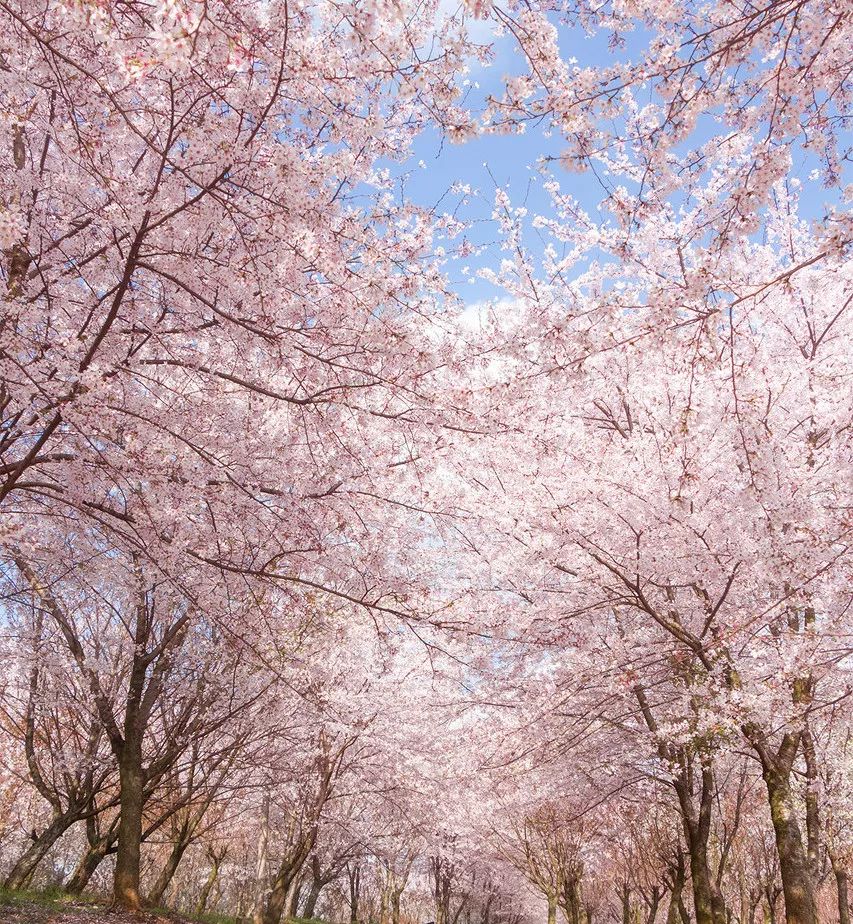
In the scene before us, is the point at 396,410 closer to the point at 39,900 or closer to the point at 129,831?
the point at 129,831

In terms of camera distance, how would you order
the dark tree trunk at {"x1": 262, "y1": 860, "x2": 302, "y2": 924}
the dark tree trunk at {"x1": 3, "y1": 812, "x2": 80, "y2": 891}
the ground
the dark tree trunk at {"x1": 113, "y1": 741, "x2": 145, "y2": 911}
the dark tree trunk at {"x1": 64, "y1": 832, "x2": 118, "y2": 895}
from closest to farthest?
the ground < the dark tree trunk at {"x1": 113, "y1": 741, "x2": 145, "y2": 911} < the dark tree trunk at {"x1": 3, "y1": 812, "x2": 80, "y2": 891} < the dark tree trunk at {"x1": 64, "y1": 832, "x2": 118, "y2": 895} < the dark tree trunk at {"x1": 262, "y1": 860, "x2": 302, "y2": 924}

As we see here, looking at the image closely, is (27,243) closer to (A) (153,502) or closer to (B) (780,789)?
(A) (153,502)

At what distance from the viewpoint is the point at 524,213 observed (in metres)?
7.89

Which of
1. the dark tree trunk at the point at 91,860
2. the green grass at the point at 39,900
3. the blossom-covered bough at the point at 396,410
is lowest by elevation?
the green grass at the point at 39,900

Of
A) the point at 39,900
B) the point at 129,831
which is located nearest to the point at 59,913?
the point at 129,831

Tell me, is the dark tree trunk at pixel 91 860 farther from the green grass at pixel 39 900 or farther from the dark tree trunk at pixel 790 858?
the dark tree trunk at pixel 790 858

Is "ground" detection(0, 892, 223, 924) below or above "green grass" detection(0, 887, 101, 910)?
below

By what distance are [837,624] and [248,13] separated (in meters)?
7.10

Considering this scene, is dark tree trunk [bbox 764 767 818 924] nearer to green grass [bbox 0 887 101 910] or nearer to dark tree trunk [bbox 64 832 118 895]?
green grass [bbox 0 887 101 910]

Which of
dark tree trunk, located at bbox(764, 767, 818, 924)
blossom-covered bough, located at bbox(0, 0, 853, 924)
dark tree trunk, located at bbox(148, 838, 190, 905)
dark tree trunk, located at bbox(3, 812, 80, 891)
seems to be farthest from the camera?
dark tree trunk, located at bbox(148, 838, 190, 905)

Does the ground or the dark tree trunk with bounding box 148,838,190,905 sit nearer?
the ground

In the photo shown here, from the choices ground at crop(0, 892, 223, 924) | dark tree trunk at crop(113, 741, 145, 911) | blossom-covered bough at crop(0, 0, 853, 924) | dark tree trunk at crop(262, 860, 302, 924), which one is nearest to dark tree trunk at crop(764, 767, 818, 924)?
blossom-covered bough at crop(0, 0, 853, 924)

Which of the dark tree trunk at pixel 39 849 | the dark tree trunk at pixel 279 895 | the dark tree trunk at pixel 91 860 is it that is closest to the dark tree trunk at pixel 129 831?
the dark tree trunk at pixel 39 849

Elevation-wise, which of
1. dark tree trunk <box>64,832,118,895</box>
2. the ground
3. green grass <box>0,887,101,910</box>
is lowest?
the ground
